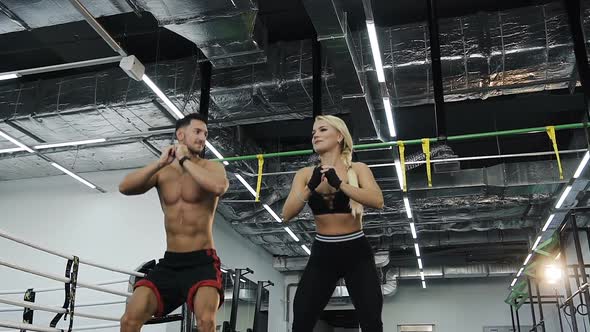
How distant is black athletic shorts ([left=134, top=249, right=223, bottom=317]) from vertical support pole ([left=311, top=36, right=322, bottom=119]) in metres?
3.00

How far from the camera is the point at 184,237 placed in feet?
8.40

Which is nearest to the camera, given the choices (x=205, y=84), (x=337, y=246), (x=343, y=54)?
(x=337, y=246)

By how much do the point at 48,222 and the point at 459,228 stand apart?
7.25 m

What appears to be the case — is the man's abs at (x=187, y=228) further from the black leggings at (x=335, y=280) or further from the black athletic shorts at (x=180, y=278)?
the black leggings at (x=335, y=280)

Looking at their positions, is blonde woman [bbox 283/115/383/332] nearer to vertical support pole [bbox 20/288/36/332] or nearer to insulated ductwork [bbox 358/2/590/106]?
vertical support pole [bbox 20/288/36/332]

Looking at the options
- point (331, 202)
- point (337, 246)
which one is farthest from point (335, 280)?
point (331, 202)

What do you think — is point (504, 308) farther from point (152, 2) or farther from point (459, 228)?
point (152, 2)

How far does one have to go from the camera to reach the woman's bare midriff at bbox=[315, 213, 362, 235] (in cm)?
236

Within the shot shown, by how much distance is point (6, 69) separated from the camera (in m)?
7.32

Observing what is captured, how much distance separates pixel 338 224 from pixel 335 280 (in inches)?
9.5

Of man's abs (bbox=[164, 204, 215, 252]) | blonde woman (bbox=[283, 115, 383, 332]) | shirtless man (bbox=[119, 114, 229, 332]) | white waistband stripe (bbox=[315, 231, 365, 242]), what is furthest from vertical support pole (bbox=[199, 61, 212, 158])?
white waistband stripe (bbox=[315, 231, 365, 242])

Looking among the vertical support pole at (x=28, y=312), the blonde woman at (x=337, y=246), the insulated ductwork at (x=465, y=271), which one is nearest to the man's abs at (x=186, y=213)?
the blonde woman at (x=337, y=246)

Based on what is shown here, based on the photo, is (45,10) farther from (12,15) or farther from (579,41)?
(579,41)

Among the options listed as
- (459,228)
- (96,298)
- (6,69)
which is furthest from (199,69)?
(459,228)
